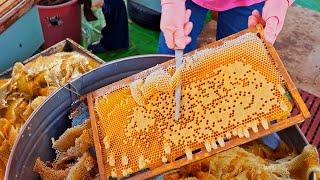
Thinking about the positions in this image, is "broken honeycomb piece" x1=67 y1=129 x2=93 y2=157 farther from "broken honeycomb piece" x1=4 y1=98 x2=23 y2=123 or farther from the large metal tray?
"broken honeycomb piece" x1=4 y1=98 x2=23 y2=123

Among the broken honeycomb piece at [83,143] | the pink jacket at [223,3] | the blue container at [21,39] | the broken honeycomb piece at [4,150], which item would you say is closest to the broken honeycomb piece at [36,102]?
the broken honeycomb piece at [4,150]

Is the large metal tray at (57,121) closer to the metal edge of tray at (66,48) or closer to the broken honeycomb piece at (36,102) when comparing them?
the broken honeycomb piece at (36,102)

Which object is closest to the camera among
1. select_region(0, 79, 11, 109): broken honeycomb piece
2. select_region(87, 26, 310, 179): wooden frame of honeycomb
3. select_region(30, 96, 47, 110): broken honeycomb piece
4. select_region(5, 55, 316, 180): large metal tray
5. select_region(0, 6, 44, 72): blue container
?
select_region(87, 26, 310, 179): wooden frame of honeycomb

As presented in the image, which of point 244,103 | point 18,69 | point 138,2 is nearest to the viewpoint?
point 244,103

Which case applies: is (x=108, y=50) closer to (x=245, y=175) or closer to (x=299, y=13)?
(x=299, y=13)

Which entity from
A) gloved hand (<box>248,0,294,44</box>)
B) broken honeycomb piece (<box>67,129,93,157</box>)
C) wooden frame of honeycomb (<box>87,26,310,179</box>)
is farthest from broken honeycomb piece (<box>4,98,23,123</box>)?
gloved hand (<box>248,0,294,44</box>)

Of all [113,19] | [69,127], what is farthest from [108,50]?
[69,127]
